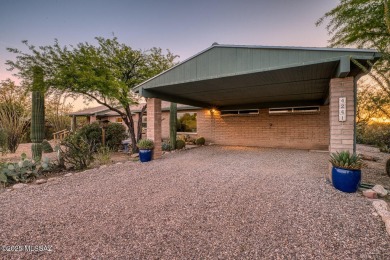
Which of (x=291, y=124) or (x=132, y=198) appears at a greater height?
(x=291, y=124)

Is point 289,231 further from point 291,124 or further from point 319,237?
point 291,124

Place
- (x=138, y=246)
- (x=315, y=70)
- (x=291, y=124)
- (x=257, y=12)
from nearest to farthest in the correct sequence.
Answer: (x=138, y=246) < (x=315, y=70) < (x=257, y=12) < (x=291, y=124)

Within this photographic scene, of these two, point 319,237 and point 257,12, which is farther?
point 257,12

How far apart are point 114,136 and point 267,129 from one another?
32.4ft

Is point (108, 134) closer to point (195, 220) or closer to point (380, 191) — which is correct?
point (195, 220)

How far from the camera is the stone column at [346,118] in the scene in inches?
156

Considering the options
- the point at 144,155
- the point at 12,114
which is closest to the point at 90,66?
the point at 144,155

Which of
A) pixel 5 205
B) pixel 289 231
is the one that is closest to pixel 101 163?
pixel 5 205

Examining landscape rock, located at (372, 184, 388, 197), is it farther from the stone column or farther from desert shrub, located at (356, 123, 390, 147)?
desert shrub, located at (356, 123, 390, 147)

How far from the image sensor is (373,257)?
1771 millimetres

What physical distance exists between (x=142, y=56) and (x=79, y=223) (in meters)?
8.56

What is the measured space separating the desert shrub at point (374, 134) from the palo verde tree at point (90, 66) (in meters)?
14.5

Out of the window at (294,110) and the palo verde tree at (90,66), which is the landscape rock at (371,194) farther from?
the palo verde tree at (90,66)

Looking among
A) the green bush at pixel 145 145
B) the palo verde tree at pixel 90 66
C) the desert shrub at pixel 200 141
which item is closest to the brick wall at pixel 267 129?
the desert shrub at pixel 200 141
